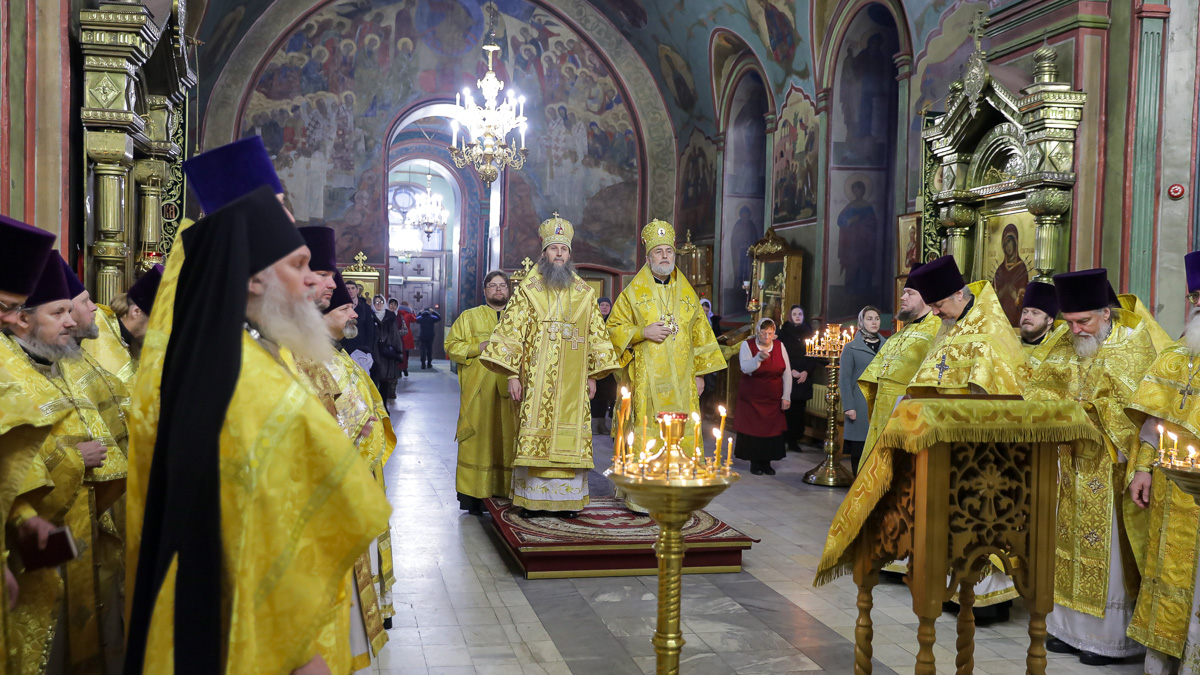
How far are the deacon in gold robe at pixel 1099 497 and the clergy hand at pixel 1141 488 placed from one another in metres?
0.12

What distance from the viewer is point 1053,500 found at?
10.4 feet

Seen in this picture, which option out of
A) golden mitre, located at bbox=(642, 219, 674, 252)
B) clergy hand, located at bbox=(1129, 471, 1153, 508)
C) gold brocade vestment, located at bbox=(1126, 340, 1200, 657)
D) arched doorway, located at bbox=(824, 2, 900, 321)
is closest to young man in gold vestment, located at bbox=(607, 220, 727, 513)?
golden mitre, located at bbox=(642, 219, 674, 252)

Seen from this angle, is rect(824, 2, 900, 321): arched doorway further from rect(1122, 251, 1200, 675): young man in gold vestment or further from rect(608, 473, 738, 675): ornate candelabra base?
rect(608, 473, 738, 675): ornate candelabra base

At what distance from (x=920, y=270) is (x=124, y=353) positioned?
4.07 metres

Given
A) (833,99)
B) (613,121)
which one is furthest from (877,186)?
(613,121)

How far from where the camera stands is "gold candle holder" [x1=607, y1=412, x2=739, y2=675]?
2.86 m

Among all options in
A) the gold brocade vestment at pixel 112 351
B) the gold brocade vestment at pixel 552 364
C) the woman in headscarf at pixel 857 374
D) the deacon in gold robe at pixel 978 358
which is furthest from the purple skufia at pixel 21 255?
the woman in headscarf at pixel 857 374

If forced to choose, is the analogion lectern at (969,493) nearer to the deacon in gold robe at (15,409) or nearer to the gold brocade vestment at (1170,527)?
the gold brocade vestment at (1170,527)

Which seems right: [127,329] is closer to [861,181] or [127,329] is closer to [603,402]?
[603,402]

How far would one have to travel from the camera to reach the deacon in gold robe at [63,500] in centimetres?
274

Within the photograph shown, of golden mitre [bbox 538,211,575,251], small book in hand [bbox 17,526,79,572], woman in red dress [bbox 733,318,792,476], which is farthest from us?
woman in red dress [bbox 733,318,792,476]

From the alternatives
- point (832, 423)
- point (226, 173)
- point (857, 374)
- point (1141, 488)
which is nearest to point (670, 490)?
point (226, 173)

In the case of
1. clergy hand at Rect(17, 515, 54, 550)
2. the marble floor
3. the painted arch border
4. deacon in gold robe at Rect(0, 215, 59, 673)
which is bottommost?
the marble floor

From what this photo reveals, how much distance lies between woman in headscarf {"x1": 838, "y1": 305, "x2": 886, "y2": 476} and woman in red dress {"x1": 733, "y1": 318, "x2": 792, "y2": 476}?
0.88 metres
